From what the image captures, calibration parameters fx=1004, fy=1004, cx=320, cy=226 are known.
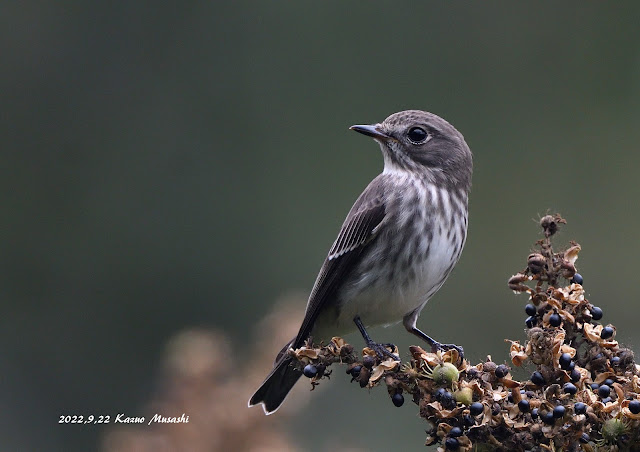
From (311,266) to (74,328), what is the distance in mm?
2659

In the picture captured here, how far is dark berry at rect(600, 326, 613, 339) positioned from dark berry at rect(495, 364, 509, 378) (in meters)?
0.38

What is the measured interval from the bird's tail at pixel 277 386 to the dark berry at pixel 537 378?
230 cm

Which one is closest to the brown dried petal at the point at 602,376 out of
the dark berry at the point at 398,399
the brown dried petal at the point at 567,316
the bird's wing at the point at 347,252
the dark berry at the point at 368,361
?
the brown dried petal at the point at 567,316

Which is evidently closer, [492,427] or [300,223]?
[492,427]

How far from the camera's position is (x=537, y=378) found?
11.6ft

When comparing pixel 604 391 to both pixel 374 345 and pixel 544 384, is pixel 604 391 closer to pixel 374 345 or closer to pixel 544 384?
pixel 544 384

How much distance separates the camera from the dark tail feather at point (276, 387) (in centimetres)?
570

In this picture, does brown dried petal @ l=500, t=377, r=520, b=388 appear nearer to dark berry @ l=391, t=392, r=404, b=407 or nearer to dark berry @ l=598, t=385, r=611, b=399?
dark berry @ l=598, t=385, r=611, b=399

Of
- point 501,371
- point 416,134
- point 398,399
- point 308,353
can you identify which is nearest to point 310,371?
point 308,353

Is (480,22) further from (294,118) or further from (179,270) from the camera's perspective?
(179,270)

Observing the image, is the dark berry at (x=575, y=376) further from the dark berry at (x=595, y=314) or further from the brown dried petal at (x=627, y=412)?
the dark berry at (x=595, y=314)

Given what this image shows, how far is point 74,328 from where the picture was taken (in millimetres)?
10891

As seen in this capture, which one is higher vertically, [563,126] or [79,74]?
[563,126]

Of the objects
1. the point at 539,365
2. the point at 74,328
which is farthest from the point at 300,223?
the point at 539,365
